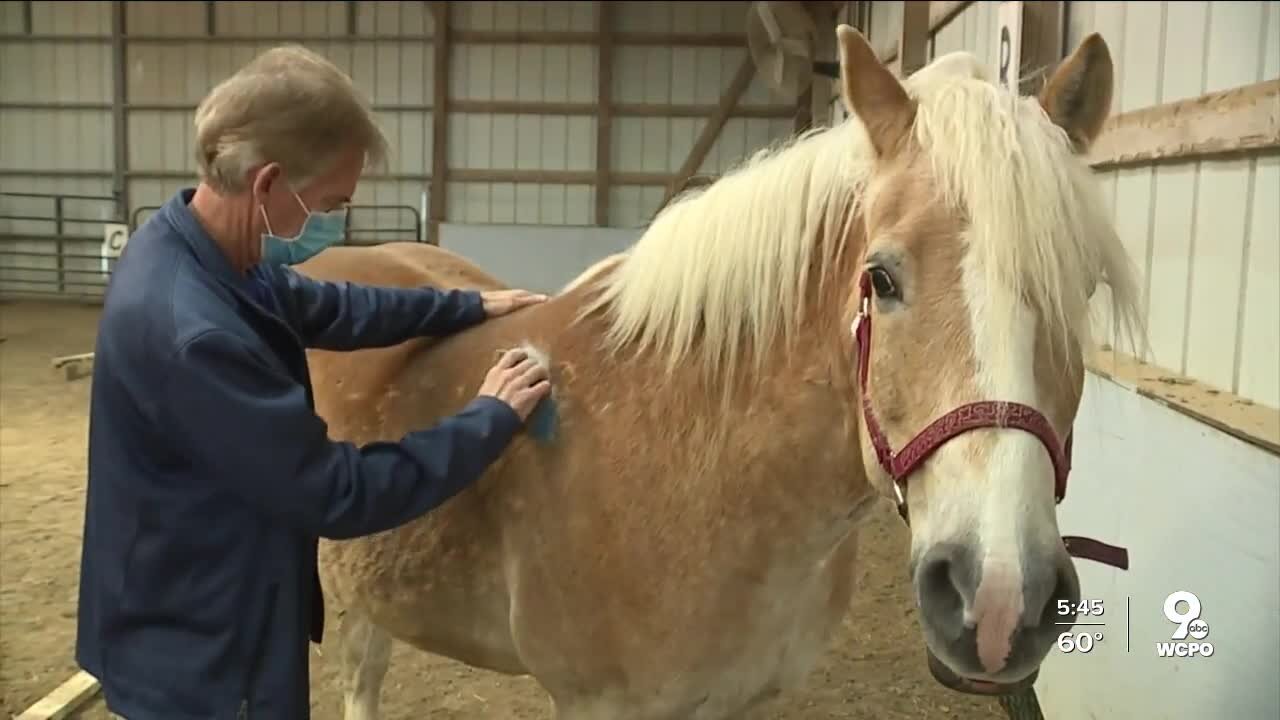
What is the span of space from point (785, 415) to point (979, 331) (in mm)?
401

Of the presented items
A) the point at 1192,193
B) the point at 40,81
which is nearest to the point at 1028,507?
the point at 1192,193

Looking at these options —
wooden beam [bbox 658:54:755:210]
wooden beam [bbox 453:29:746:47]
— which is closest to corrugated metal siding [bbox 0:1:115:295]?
wooden beam [bbox 453:29:746:47]

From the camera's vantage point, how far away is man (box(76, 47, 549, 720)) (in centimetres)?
119

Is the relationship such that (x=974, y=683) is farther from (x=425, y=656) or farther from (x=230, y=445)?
(x=425, y=656)

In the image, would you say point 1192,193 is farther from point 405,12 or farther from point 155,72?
point 155,72

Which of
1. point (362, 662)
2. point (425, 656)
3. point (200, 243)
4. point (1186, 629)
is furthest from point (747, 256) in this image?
point (425, 656)

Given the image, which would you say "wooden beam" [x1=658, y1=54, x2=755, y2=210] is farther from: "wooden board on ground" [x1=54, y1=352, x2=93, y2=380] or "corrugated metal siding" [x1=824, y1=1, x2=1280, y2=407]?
"corrugated metal siding" [x1=824, y1=1, x2=1280, y2=407]

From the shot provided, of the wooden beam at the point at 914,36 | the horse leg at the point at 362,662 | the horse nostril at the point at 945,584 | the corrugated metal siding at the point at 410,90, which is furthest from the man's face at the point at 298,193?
the corrugated metal siding at the point at 410,90


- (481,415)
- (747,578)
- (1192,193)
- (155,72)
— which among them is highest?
(155,72)

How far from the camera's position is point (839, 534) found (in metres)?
1.46

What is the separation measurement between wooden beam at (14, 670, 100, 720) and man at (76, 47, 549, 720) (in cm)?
148

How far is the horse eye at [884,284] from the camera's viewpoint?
113 centimetres

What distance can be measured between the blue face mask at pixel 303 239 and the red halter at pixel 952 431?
2.25 feet

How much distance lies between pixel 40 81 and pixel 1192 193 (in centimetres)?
1345
